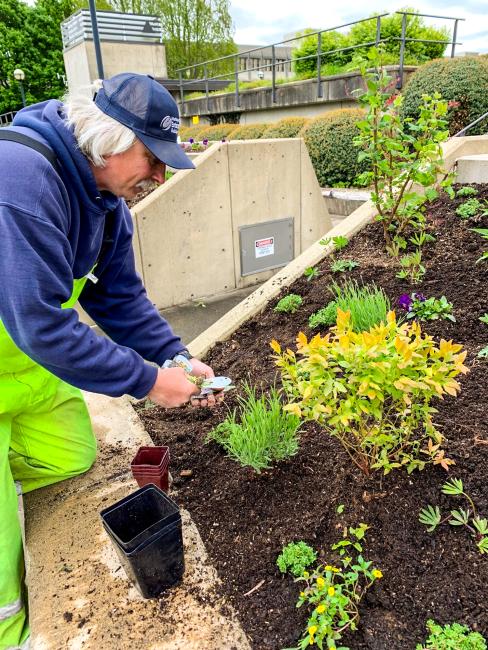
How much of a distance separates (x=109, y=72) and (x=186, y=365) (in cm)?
2110

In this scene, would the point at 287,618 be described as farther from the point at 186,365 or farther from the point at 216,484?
the point at 186,365

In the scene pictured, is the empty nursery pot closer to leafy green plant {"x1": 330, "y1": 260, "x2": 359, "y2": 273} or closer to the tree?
leafy green plant {"x1": 330, "y1": 260, "x2": 359, "y2": 273}

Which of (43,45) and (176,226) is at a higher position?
(43,45)

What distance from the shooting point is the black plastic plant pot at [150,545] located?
1.51 metres

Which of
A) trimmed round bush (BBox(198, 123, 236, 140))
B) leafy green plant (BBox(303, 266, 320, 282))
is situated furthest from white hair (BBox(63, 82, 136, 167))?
trimmed round bush (BBox(198, 123, 236, 140))

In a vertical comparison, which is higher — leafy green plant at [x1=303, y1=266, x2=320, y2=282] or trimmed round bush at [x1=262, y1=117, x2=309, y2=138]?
trimmed round bush at [x1=262, y1=117, x2=309, y2=138]

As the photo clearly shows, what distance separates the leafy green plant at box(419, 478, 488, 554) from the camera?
156 centimetres

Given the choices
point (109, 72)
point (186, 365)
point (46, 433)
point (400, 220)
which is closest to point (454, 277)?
point (400, 220)

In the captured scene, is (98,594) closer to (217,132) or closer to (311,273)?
(311,273)

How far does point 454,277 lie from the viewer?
122 inches

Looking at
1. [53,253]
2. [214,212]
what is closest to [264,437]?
[53,253]

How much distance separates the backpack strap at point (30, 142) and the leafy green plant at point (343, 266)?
95.6 inches

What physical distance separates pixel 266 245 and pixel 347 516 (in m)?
4.68

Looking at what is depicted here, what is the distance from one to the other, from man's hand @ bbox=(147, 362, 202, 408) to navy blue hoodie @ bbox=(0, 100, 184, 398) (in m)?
0.04
